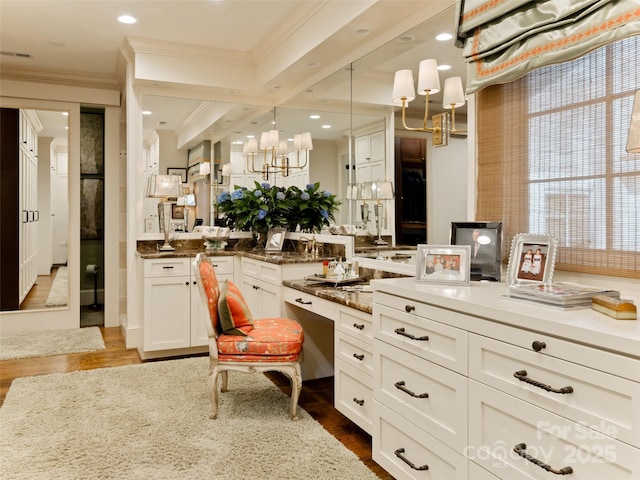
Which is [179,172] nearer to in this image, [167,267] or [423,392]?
[167,267]

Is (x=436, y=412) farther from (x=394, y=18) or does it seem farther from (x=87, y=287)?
(x=87, y=287)

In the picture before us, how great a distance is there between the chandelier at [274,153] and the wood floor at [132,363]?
1.88 meters

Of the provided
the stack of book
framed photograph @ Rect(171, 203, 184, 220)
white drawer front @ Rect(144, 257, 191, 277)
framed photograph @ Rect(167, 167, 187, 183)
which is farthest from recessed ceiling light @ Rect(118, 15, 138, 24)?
the stack of book

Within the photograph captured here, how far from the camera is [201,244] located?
15.9ft

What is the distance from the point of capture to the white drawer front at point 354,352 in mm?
2438

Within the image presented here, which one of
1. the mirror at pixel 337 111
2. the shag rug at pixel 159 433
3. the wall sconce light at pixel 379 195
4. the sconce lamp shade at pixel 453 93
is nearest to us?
the shag rug at pixel 159 433

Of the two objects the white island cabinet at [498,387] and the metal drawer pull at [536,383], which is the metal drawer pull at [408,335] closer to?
the white island cabinet at [498,387]

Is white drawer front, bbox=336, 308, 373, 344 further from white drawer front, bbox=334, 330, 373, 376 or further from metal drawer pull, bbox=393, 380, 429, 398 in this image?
metal drawer pull, bbox=393, 380, 429, 398

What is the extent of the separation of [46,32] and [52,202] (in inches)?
77.7

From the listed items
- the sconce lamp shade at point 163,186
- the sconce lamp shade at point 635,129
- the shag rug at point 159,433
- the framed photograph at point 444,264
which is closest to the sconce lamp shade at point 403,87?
the framed photograph at point 444,264

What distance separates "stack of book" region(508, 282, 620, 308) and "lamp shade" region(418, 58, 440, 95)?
1291 mm

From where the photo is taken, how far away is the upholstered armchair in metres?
2.76

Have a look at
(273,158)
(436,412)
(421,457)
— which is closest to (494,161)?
(436,412)

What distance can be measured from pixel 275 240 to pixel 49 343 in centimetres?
241
